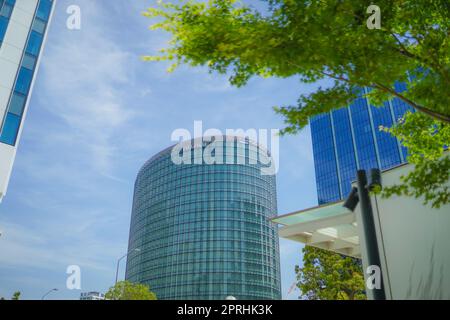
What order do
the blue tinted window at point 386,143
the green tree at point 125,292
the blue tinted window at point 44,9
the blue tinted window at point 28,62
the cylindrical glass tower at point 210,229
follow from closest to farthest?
1. the blue tinted window at point 28,62
2. the blue tinted window at point 44,9
3. the green tree at point 125,292
4. the blue tinted window at point 386,143
5. the cylindrical glass tower at point 210,229

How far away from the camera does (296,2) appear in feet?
17.1

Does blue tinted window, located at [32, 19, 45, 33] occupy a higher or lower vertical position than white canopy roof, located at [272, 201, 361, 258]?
higher

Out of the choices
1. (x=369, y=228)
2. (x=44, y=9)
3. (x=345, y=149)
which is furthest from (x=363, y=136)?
(x=369, y=228)

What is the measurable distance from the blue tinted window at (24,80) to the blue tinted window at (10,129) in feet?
6.41

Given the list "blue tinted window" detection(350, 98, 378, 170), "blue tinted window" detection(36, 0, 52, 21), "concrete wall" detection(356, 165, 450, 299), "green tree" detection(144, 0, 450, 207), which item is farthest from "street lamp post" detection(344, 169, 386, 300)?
"blue tinted window" detection(350, 98, 378, 170)

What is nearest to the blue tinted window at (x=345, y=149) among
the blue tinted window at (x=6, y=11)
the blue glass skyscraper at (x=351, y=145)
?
the blue glass skyscraper at (x=351, y=145)

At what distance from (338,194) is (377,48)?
89.8 meters

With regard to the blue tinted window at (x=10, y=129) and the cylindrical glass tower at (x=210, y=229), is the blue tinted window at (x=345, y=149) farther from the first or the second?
the blue tinted window at (x=10, y=129)

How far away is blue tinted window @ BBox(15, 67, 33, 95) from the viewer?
22773mm

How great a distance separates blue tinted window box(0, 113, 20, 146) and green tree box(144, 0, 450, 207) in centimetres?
1880

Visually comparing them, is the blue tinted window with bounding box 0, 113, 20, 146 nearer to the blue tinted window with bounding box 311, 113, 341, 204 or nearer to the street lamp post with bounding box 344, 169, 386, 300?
the street lamp post with bounding box 344, 169, 386, 300

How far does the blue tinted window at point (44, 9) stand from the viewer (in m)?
25.8
